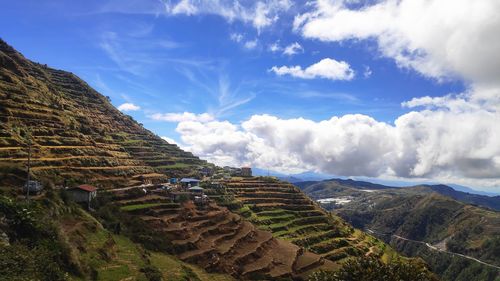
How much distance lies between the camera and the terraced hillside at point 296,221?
94.8 metres

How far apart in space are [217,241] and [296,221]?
4709cm

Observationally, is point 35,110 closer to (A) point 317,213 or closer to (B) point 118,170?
(B) point 118,170

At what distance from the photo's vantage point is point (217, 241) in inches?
2479

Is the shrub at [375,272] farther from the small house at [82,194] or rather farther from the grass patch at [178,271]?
the small house at [82,194]

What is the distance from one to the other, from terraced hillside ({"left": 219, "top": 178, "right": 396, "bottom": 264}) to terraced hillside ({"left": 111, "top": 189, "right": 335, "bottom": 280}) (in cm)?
1935

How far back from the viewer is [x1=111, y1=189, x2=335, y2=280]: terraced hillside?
5609 cm

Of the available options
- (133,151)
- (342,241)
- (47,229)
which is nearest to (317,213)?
(342,241)

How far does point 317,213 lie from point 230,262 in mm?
64442

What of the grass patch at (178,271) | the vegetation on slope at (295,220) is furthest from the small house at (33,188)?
the vegetation on slope at (295,220)

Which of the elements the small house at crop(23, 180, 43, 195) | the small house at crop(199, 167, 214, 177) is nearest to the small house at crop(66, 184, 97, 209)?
the small house at crop(23, 180, 43, 195)

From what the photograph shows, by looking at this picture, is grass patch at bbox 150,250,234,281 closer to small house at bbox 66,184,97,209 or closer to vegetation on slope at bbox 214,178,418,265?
small house at bbox 66,184,97,209

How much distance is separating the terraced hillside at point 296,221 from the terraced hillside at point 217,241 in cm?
1935

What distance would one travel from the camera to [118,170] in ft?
275

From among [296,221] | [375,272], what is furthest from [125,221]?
[296,221]
